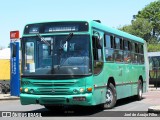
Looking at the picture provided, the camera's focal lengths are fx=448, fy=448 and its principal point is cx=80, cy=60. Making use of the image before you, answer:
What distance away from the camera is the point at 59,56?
13.9 meters

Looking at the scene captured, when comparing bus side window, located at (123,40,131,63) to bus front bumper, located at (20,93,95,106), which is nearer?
bus front bumper, located at (20,93,95,106)

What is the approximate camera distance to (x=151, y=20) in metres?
94.6

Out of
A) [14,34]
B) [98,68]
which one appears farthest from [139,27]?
[98,68]

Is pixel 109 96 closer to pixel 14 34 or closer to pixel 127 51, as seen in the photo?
pixel 127 51

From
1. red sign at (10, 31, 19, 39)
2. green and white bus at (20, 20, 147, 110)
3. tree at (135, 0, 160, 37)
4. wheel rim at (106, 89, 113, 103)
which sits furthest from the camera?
tree at (135, 0, 160, 37)

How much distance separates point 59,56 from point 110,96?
10.2ft

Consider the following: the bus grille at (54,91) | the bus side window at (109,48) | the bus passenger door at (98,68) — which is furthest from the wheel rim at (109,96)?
the bus grille at (54,91)

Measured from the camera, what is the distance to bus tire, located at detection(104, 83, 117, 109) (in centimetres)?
1589

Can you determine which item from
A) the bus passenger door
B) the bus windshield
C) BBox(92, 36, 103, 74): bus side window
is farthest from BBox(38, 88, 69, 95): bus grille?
BBox(92, 36, 103, 74): bus side window

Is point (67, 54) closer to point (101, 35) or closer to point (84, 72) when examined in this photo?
point (84, 72)

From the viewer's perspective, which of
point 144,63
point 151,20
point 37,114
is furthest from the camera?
point 151,20

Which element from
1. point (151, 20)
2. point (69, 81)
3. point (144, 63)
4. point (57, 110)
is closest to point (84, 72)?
point (69, 81)

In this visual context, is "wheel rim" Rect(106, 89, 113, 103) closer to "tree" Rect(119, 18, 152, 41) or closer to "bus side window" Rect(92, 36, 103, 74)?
"bus side window" Rect(92, 36, 103, 74)

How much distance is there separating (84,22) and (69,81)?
2.00 metres
